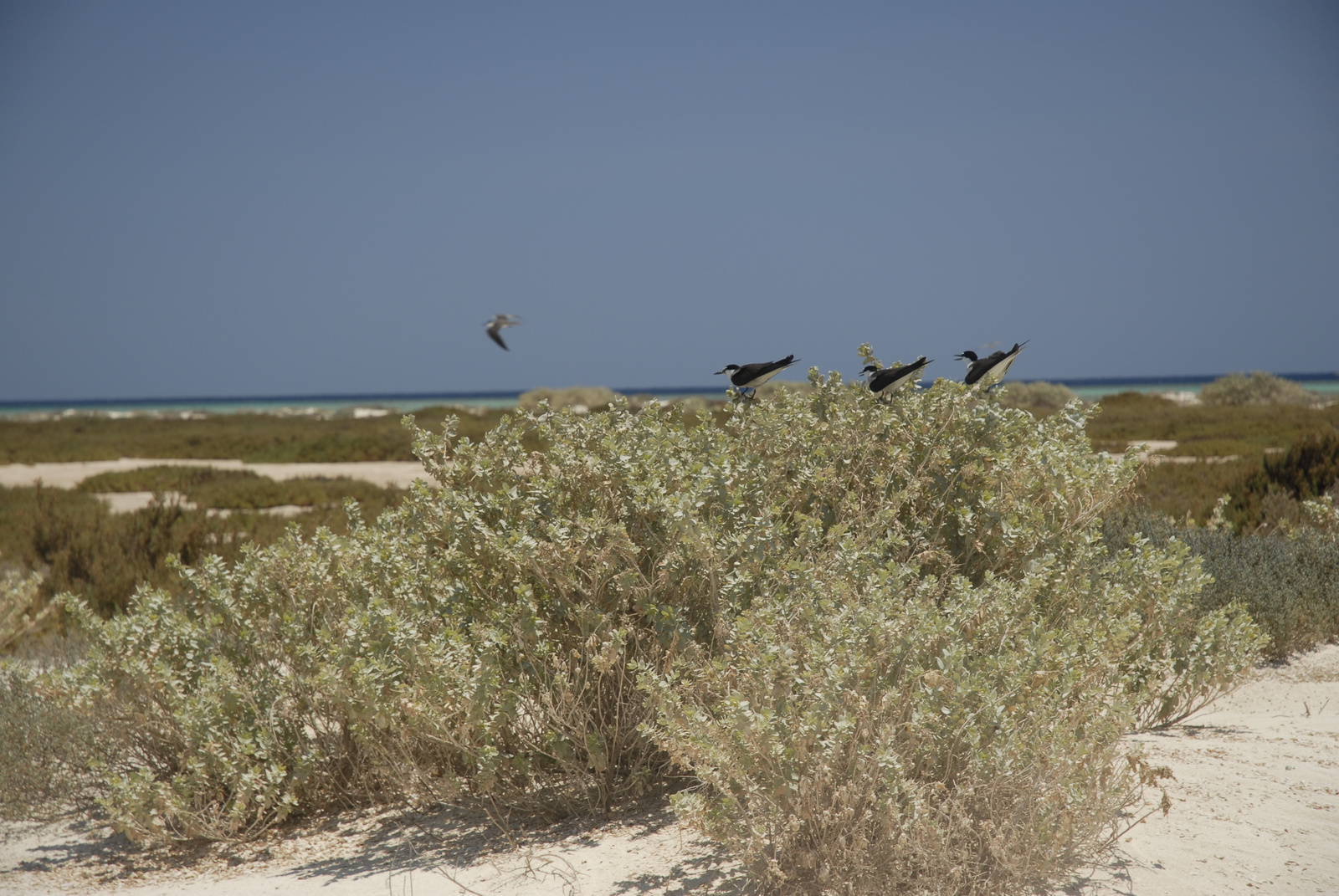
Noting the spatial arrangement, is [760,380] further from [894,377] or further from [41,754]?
[41,754]

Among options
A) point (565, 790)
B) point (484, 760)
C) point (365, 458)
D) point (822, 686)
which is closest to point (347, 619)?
point (484, 760)

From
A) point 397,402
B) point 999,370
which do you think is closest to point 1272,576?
point 999,370

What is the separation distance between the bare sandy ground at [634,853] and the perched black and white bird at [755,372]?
176 cm

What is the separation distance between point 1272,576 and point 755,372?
4.13 m

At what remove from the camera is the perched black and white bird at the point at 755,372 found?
3623mm

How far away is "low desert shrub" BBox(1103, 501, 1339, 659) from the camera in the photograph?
5.33m

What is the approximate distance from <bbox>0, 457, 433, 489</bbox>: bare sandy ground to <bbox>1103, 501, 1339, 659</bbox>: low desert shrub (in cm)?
1315

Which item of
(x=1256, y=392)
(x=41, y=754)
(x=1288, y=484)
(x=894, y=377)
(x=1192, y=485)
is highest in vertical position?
(x=894, y=377)

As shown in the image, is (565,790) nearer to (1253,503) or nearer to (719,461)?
(719,461)

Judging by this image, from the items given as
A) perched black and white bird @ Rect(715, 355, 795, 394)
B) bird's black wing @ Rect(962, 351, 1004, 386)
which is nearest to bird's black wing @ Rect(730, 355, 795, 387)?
perched black and white bird @ Rect(715, 355, 795, 394)

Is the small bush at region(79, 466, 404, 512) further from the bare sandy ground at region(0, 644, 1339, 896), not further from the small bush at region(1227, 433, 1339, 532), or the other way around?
the small bush at region(1227, 433, 1339, 532)

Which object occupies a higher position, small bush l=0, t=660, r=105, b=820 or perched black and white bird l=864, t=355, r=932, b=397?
perched black and white bird l=864, t=355, r=932, b=397

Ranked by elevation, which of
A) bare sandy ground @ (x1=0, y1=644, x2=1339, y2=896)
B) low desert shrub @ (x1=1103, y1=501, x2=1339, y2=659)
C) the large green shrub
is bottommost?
bare sandy ground @ (x1=0, y1=644, x2=1339, y2=896)

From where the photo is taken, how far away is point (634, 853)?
2.90 m
